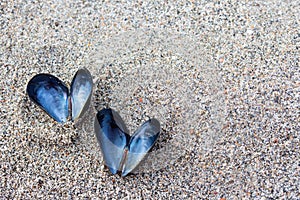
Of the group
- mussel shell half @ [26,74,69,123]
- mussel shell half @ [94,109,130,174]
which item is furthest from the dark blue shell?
mussel shell half @ [26,74,69,123]

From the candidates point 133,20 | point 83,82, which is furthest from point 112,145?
point 133,20

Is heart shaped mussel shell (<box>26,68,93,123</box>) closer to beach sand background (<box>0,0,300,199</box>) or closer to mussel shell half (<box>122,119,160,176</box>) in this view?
beach sand background (<box>0,0,300,199</box>)

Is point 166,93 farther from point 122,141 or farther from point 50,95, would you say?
point 50,95

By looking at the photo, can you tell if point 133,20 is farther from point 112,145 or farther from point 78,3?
point 112,145

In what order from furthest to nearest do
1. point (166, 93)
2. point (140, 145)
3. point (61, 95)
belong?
point (166, 93) < point (61, 95) < point (140, 145)

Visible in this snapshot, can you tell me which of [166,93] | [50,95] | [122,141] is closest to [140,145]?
[122,141]
